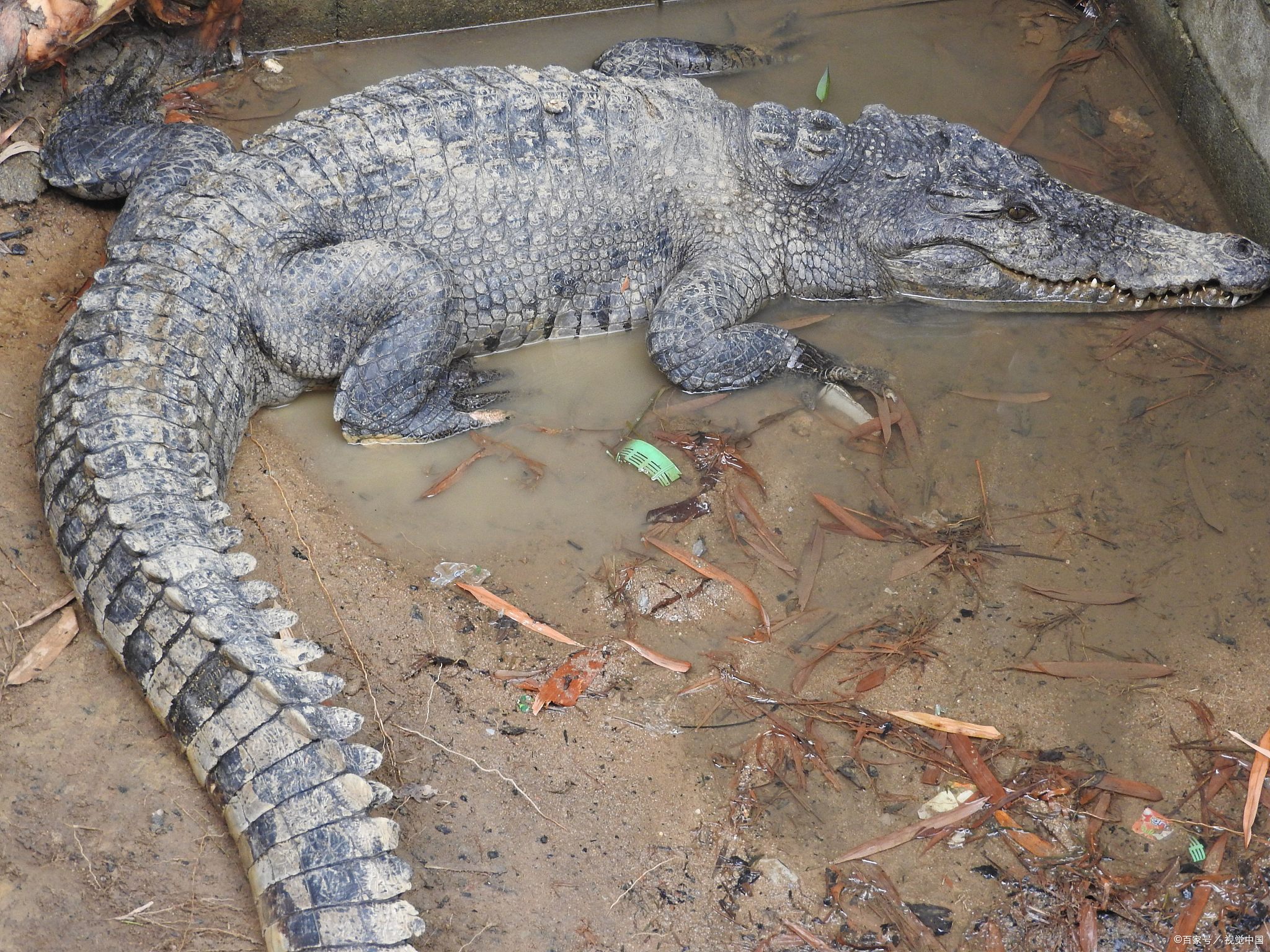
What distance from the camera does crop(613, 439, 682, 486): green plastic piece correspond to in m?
3.91

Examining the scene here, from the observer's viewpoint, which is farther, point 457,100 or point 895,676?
point 457,100

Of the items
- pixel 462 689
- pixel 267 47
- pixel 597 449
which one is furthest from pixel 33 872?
pixel 267 47

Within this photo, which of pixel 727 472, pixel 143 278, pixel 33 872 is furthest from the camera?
pixel 727 472

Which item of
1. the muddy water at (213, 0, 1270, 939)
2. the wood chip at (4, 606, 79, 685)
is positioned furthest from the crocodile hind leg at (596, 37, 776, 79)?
the wood chip at (4, 606, 79, 685)

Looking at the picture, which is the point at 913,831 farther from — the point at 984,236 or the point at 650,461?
the point at 984,236

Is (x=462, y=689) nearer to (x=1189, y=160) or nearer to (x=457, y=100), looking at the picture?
(x=457, y=100)

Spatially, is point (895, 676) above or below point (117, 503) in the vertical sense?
below

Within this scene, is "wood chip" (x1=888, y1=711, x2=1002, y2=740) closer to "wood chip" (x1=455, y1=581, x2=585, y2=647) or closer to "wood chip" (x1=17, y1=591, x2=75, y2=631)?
"wood chip" (x1=455, y1=581, x2=585, y2=647)

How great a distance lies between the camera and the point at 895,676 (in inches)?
132

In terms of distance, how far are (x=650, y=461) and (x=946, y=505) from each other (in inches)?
41.3

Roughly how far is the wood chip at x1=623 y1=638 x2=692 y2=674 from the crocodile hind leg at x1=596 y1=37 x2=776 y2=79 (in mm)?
2786

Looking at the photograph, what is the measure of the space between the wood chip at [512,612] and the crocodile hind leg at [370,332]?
2.32 feet

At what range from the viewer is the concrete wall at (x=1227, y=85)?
4.54 meters

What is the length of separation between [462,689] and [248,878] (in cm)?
81
